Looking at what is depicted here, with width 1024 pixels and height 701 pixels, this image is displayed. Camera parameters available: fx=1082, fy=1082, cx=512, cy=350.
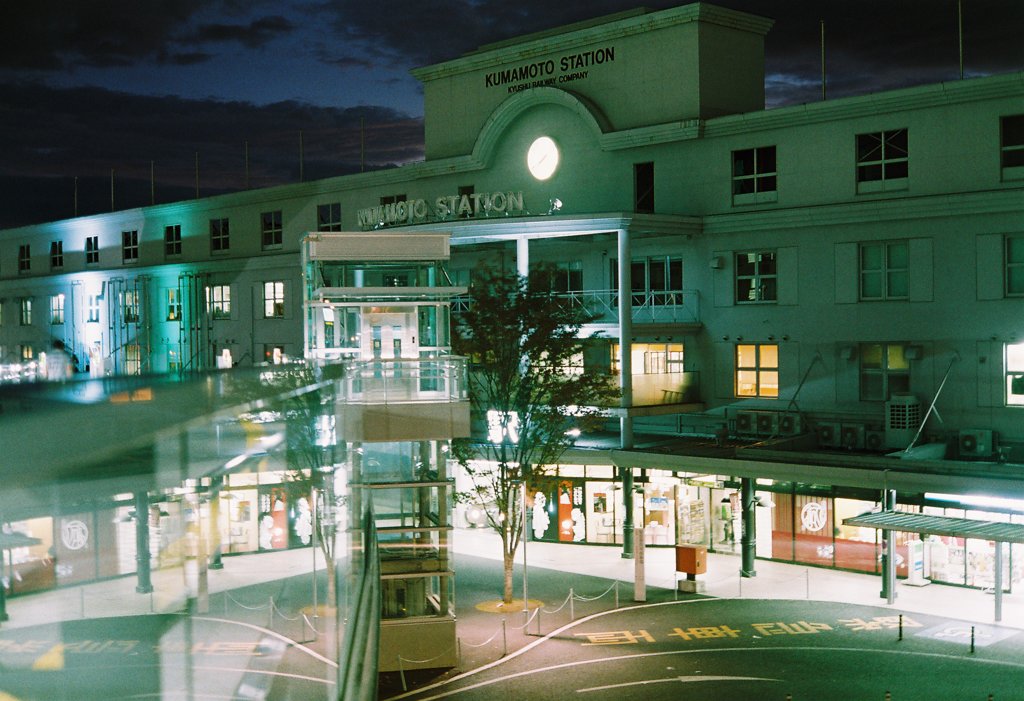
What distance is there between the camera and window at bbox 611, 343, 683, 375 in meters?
40.4

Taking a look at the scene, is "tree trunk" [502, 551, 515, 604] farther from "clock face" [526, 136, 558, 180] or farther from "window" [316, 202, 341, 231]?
"window" [316, 202, 341, 231]

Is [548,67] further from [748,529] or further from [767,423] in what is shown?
[748,529]

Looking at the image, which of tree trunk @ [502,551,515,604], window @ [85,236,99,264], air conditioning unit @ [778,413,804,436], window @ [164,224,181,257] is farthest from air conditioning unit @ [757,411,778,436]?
window @ [85,236,99,264]

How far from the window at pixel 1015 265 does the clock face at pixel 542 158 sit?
18206mm

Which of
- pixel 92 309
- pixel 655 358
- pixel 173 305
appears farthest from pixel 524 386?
pixel 92 309

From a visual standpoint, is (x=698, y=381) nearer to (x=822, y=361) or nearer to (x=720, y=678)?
(x=822, y=361)

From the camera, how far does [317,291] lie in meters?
28.5

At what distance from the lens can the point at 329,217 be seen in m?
53.9

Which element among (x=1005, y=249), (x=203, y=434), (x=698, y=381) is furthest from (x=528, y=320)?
(x=203, y=434)

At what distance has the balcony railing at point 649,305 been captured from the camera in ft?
131

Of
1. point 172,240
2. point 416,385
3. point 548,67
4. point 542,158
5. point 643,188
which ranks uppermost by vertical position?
point 548,67

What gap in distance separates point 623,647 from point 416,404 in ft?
25.1

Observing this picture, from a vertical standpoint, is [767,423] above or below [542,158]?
below

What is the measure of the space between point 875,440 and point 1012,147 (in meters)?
9.68
